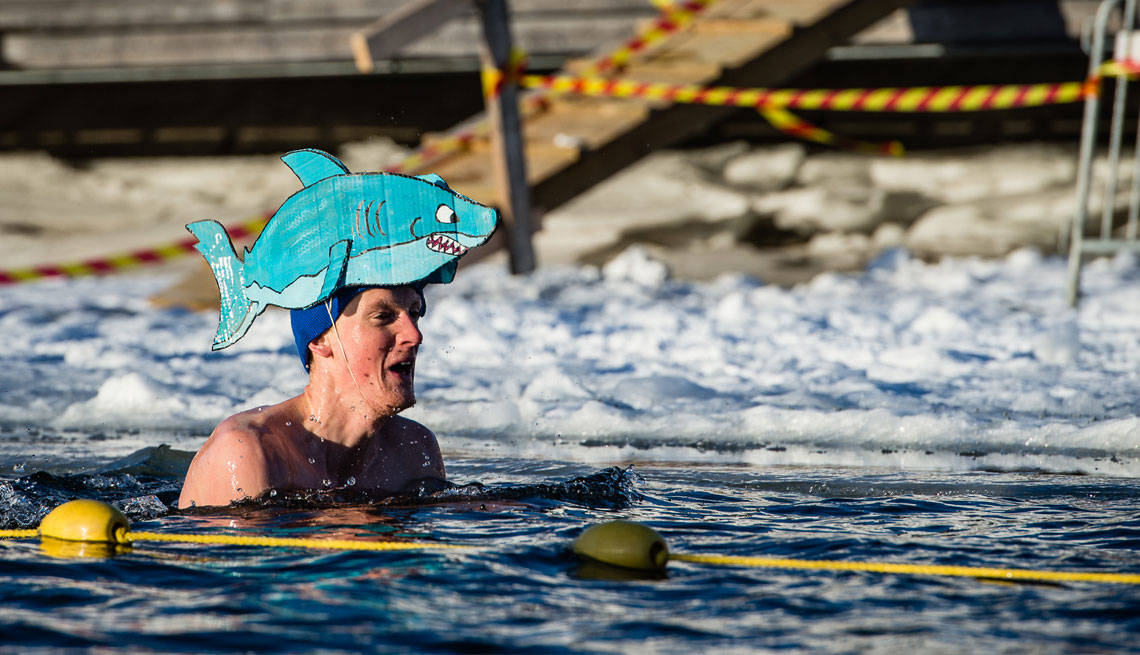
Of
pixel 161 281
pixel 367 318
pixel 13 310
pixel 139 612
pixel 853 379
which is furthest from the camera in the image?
pixel 161 281

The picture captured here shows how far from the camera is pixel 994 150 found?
12.2 meters

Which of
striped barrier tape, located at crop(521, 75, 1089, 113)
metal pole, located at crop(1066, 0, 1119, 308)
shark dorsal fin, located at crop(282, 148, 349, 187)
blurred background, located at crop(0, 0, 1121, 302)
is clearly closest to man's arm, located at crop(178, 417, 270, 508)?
shark dorsal fin, located at crop(282, 148, 349, 187)

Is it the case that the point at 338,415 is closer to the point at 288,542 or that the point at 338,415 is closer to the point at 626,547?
the point at 288,542

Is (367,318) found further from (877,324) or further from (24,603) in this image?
(877,324)

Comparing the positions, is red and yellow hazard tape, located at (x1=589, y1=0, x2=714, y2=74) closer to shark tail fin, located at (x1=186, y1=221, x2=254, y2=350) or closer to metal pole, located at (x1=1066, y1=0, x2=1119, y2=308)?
metal pole, located at (x1=1066, y1=0, x2=1119, y2=308)

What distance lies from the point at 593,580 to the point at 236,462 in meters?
1.03

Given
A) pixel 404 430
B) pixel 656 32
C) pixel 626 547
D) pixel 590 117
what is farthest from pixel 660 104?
pixel 626 547

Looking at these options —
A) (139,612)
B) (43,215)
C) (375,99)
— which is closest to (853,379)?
(139,612)

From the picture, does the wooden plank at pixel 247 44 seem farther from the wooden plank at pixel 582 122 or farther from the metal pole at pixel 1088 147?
the metal pole at pixel 1088 147

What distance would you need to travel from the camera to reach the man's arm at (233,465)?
12.0 feet

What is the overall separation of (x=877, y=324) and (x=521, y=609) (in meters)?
5.27

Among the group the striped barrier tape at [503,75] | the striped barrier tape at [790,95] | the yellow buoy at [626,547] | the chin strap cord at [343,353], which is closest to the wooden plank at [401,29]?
the striped barrier tape at [503,75]

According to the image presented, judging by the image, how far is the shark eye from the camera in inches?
148

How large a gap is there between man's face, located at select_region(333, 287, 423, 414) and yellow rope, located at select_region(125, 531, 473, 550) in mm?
416
